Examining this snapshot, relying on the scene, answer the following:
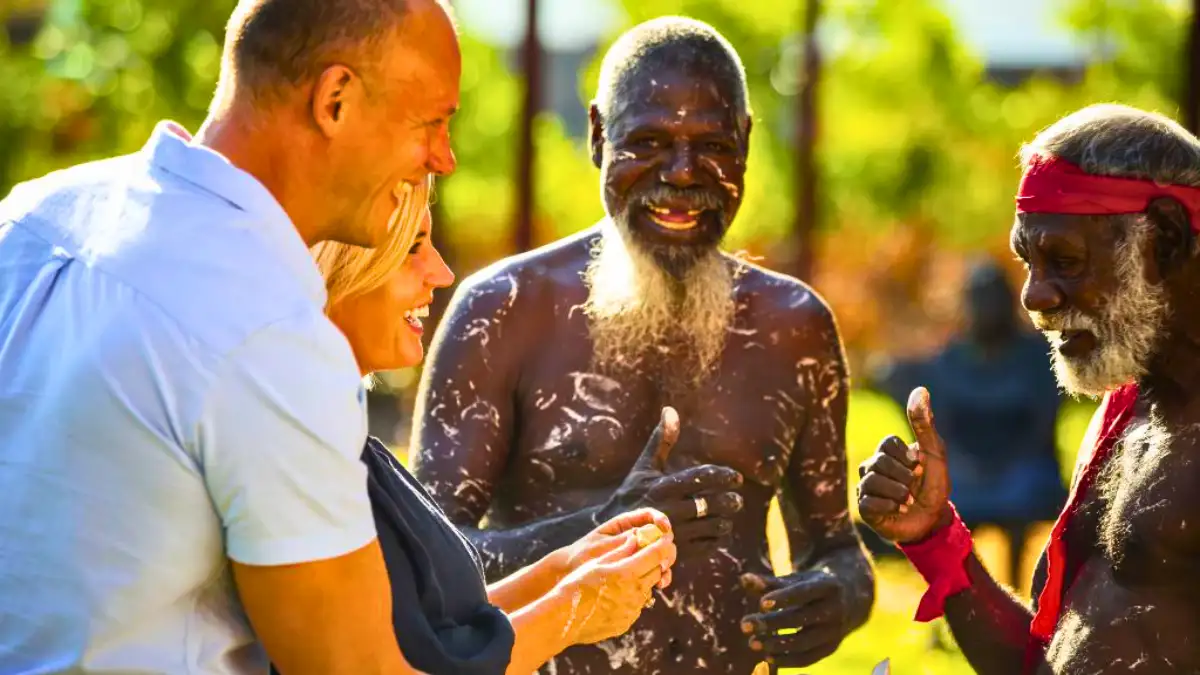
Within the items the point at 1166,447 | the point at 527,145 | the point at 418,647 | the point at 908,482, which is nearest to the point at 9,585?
the point at 418,647

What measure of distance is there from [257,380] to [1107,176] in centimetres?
181

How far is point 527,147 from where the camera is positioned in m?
8.67


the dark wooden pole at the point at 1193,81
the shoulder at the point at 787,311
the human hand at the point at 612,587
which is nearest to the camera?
the human hand at the point at 612,587

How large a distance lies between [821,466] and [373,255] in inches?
62.9

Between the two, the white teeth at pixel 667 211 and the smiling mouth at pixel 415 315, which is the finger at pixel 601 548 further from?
the white teeth at pixel 667 211

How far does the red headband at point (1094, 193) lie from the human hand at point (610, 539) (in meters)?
0.98

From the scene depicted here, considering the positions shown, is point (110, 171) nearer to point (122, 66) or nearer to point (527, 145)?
point (527, 145)

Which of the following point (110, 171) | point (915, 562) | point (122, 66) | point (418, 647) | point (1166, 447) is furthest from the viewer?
point (122, 66)

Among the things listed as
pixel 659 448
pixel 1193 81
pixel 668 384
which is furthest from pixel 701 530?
pixel 1193 81

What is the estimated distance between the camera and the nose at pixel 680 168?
3641 mm

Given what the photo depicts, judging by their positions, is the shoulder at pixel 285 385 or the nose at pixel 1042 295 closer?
the shoulder at pixel 285 385

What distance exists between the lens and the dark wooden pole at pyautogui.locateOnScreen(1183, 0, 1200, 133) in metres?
7.38

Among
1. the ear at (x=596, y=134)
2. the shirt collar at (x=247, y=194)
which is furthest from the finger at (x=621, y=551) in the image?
the ear at (x=596, y=134)

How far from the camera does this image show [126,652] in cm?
205
